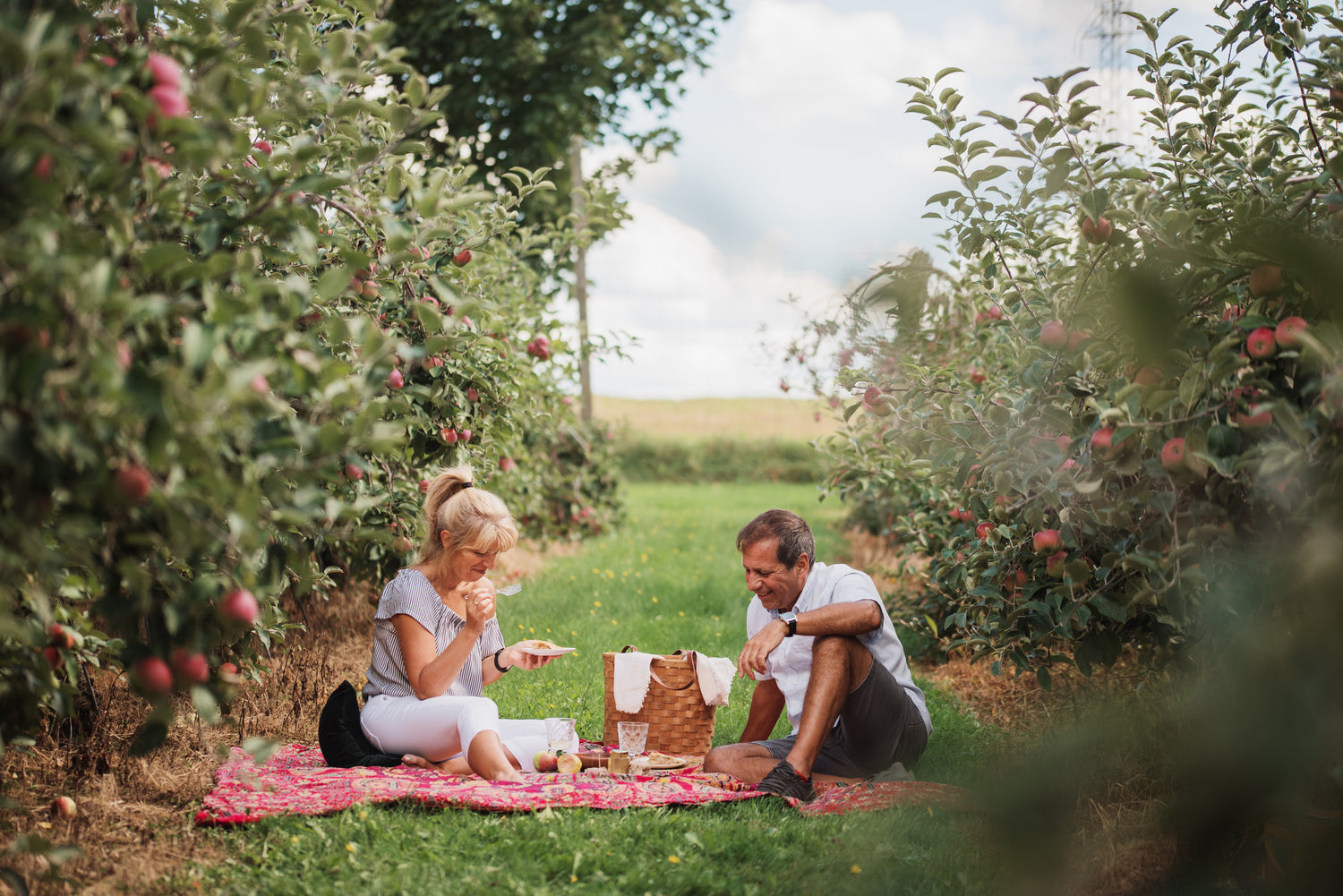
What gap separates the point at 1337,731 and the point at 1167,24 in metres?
2.53

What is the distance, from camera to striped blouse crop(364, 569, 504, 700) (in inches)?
117

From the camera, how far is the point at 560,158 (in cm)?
983

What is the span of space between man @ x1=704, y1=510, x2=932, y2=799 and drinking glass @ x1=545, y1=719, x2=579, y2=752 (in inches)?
17.1

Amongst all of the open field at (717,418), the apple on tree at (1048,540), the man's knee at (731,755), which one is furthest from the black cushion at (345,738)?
the open field at (717,418)

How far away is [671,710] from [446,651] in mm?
776

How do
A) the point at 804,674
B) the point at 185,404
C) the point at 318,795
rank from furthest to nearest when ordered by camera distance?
1. the point at 804,674
2. the point at 318,795
3. the point at 185,404

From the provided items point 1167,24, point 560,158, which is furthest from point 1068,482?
point 560,158

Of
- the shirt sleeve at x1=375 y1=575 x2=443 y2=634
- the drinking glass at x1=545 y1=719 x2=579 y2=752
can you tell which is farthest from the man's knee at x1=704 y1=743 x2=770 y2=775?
the shirt sleeve at x1=375 y1=575 x2=443 y2=634

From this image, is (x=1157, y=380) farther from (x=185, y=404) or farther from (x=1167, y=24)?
(x=185, y=404)

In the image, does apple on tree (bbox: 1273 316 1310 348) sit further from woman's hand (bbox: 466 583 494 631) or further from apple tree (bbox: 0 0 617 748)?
woman's hand (bbox: 466 583 494 631)

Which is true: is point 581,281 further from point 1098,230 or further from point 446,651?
point 1098,230

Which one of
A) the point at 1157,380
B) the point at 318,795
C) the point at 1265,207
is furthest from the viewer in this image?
the point at 318,795

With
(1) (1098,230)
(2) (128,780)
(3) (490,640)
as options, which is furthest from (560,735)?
(1) (1098,230)

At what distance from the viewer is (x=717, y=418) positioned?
2175cm
